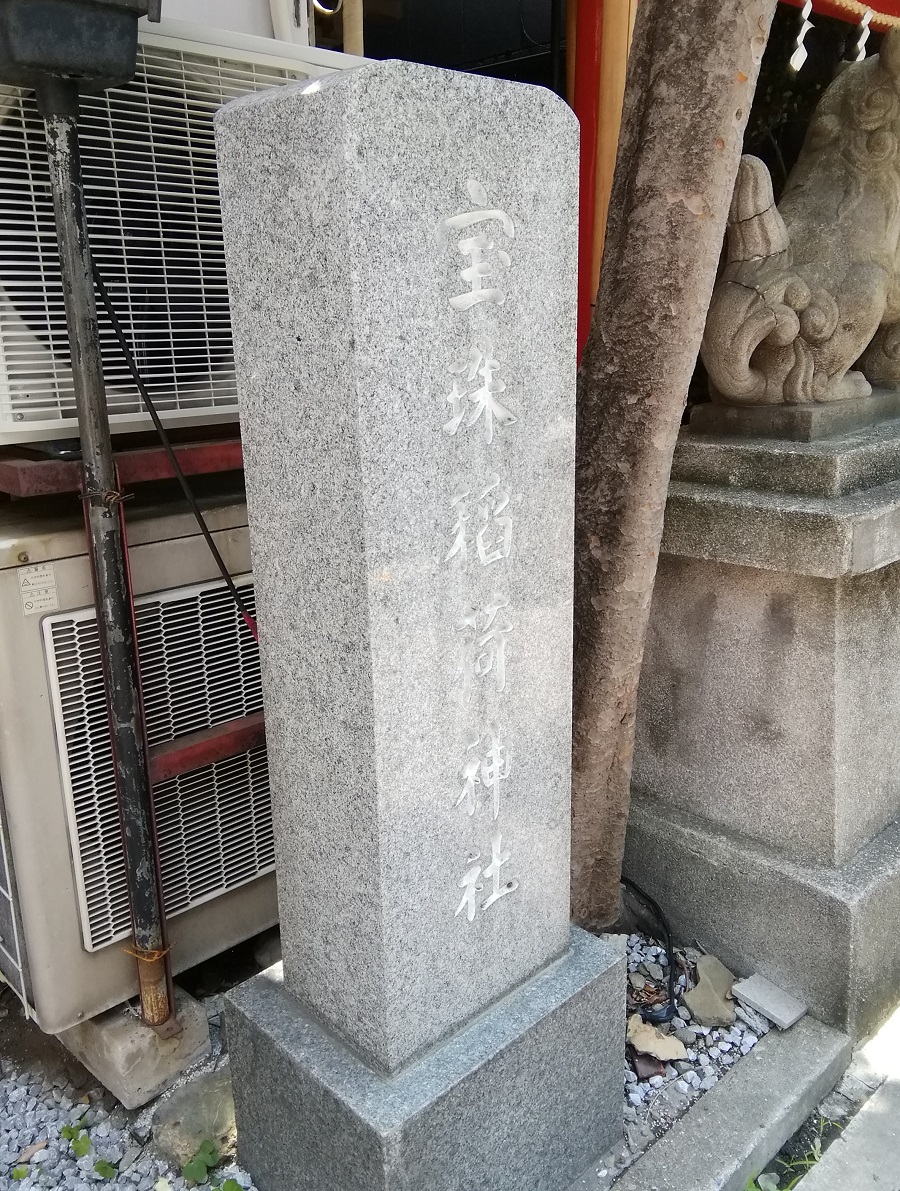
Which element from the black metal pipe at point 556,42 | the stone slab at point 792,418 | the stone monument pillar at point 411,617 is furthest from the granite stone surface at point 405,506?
the black metal pipe at point 556,42

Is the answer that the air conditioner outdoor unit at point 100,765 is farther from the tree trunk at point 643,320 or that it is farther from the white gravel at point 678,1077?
the white gravel at point 678,1077

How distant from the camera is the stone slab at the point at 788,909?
292 centimetres

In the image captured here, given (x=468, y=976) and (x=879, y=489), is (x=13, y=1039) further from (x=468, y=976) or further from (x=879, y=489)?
(x=879, y=489)

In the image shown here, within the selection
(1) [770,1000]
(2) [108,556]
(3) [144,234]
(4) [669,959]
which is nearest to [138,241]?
(3) [144,234]

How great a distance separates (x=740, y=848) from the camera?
3.17 meters

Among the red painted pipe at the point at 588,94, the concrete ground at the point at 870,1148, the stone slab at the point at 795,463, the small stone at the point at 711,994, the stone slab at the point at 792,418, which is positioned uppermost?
the red painted pipe at the point at 588,94

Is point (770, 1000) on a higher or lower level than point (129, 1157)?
higher

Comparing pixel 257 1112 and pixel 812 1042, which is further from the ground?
pixel 257 1112

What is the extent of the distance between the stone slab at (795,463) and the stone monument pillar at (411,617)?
1.00 m

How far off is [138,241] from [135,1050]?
230cm

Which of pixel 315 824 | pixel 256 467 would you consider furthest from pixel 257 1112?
pixel 256 467

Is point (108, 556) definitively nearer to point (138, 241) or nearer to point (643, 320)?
point (138, 241)

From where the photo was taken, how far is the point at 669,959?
124 inches

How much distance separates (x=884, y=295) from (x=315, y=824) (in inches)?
98.3
